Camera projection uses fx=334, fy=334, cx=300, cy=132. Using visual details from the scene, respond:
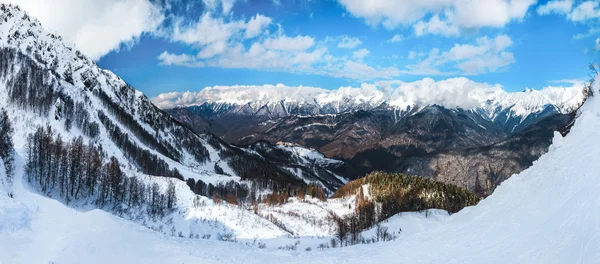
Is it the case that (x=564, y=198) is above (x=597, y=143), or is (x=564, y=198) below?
below

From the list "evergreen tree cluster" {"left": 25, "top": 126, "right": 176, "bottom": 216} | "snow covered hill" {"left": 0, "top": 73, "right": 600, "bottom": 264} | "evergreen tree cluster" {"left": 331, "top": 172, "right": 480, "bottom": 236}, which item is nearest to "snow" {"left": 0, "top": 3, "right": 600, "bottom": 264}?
"snow covered hill" {"left": 0, "top": 73, "right": 600, "bottom": 264}

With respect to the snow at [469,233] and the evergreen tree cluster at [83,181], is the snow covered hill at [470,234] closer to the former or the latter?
the snow at [469,233]

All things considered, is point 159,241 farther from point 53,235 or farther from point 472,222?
point 472,222

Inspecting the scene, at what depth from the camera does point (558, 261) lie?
19922 mm

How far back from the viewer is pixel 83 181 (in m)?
110

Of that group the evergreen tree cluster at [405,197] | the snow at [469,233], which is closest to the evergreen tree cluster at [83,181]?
the snow at [469,233]

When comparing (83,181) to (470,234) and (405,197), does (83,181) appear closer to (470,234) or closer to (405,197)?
(470,234)

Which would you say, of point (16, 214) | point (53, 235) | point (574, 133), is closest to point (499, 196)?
point (574, 133)

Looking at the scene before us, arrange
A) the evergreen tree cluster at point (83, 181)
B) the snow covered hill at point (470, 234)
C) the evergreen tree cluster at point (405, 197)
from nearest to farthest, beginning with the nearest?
the snow covered hill at point (470, 234) < the evergreen tree cluster at point (83, 181) < the evergreen tree cluster at point (405, 197)

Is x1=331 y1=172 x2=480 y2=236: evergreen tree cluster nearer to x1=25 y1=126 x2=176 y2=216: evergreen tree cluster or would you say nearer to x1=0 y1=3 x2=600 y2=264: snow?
x1=25 y1=126 x2=176 y2=216: evergreen tree cluster

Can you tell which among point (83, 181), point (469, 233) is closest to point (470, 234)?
point (469, 233)

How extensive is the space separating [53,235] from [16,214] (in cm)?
459

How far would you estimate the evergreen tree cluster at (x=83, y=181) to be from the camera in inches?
4028

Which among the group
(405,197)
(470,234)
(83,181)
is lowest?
(470,234)
